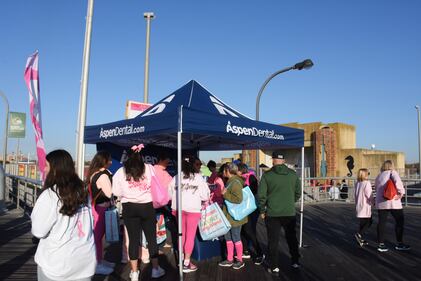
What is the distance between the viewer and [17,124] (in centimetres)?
1881

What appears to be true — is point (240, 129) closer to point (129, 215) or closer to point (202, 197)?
point (202, 197)

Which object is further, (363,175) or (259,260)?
(363,175)

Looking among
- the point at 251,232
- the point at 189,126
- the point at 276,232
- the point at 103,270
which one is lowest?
the point at 103,270

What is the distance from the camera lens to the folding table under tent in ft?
17.6

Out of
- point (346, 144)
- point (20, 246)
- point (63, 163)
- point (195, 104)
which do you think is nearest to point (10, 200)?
point (20, 246)

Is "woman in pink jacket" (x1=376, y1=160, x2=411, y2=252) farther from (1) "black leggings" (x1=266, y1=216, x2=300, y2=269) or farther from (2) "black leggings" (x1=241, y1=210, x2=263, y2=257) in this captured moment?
(2) "black leggings" (x1=241, y1=210, x2=263, y2=257)

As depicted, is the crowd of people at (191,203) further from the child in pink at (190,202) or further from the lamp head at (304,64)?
the lamp head at (304,64)

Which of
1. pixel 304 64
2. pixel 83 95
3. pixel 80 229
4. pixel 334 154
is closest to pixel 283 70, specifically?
pixel 304 64

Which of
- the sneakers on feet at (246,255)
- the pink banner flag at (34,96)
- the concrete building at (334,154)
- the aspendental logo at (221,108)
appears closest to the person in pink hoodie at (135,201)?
the pink banner flag at (34,96)

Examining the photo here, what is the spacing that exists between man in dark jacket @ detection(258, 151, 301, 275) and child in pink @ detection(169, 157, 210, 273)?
92 cm

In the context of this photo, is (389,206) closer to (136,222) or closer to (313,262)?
(313,262)

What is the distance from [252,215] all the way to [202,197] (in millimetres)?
1293

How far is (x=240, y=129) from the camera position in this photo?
6168mm

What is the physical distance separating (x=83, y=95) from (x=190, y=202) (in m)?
4.23
